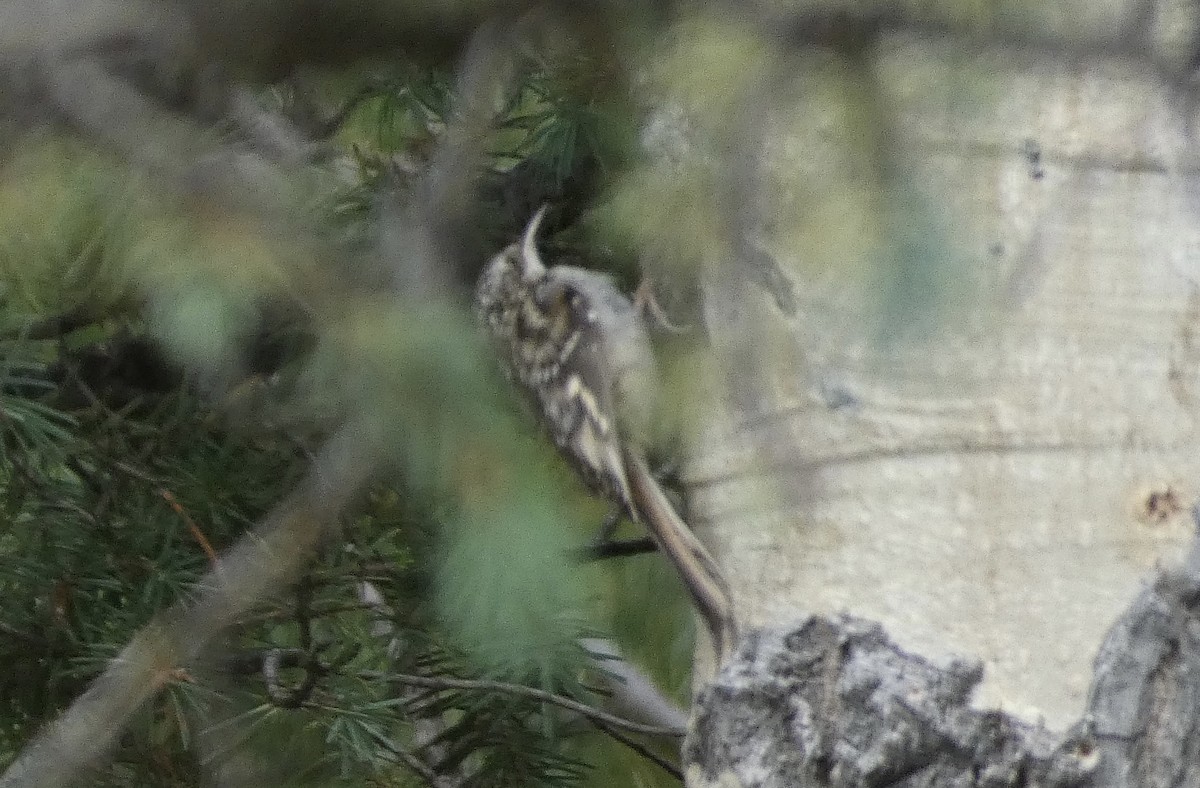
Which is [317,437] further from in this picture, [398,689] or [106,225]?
[106,225]

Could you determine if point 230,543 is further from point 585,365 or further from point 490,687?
point 585,365

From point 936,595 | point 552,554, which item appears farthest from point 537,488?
point 936,595

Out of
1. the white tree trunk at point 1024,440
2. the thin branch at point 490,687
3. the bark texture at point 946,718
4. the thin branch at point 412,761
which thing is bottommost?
the thin branch at point 412,761

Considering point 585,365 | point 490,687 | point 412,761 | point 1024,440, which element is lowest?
point 412,761

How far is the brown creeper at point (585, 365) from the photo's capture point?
1663 millimetres

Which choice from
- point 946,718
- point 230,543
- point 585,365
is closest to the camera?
point 946,718

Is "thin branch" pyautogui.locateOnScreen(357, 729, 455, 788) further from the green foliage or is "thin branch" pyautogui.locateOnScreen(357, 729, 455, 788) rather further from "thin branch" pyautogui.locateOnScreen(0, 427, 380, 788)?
"thin branch" pyautogui.locateOnScreen(0, 427, 380, 788)

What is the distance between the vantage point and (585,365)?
1886 mm

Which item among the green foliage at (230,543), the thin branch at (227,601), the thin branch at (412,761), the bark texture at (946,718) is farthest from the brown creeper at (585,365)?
the thin branch at (227,601)

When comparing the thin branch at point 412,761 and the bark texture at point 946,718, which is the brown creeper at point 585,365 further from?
the thin branch at point 412,761

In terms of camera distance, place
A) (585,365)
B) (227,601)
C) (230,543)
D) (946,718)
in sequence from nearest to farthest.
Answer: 1. (227,601)
2. (946,718)
3. (230,543)
4. (585,365)

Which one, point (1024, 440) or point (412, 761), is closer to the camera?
point (1024, 440)

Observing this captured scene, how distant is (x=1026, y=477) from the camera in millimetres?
1193

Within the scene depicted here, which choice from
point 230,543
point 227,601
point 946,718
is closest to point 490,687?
point 230,543
